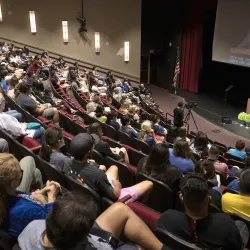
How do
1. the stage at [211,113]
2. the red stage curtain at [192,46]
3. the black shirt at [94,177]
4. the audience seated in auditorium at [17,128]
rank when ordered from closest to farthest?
the black shirt at [94,177] < the audience seated in auditorium at [17,128] < the stage at [211,113] < the red stage curtain at [192,46]

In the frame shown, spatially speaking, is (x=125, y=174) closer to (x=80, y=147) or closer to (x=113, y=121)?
(x=80, y=147)

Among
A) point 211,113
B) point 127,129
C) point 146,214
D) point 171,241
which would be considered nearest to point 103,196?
point 146,214

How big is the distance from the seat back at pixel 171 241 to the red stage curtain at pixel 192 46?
12441 millimetres

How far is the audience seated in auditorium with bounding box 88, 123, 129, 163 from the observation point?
3.32 m

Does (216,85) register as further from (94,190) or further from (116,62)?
(94,190)

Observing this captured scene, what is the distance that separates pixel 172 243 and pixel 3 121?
253 cm

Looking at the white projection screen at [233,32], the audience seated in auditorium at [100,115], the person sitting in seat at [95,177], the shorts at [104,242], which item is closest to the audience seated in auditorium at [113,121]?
the audience seated in auditorium at [100,115]

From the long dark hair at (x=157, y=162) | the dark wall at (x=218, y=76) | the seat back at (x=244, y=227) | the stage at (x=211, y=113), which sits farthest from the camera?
the dark wall at (x=218, y=76)

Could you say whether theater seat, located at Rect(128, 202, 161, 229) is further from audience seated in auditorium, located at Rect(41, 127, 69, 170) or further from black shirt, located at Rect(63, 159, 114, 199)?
audience seated in auditorium, located at Rect(41, 127, 69, 170)

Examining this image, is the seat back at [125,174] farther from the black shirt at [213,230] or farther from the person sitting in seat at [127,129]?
the person sitting in seat at [127,129]

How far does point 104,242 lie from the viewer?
1559 mm

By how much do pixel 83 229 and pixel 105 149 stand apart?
2.06 meters

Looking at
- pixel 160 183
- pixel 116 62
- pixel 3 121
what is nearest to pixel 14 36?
pixel 116 62

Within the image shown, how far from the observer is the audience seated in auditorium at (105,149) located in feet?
10.9
